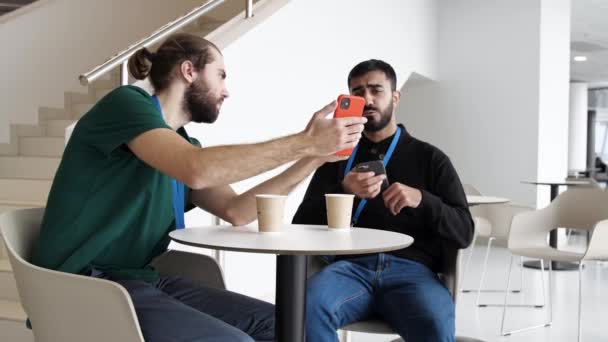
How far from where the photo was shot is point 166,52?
77.2 inches

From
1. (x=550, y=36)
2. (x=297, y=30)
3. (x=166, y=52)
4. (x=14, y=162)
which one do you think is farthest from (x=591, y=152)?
(x=166, y=52)

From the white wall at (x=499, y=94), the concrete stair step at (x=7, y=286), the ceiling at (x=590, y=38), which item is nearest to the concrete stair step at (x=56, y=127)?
the concrete stair step at (x=7, y=286)

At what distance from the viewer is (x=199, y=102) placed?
1978mm

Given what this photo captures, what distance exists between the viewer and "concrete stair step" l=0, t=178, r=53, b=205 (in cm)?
386

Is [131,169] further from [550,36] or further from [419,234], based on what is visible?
[550,36]

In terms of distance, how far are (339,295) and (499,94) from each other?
21.3 ft

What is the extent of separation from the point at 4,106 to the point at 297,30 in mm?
2178

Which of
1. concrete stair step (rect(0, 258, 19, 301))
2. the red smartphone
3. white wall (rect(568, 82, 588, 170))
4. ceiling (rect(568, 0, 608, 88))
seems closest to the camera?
the red smartphone

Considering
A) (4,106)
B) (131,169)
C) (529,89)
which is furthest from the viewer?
(529,89)

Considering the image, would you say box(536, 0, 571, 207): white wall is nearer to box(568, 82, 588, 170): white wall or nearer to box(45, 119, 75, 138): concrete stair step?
box(45, 119, 75, 138): concrete stair step

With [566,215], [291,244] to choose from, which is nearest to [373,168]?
[291,244]

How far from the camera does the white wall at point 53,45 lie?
507 cm

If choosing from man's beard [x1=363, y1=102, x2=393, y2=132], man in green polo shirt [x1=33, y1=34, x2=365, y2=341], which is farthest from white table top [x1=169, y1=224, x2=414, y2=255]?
man's beard [x1=363, y1=102, x2=393, y2=132]

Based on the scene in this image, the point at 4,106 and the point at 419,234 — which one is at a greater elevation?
the point at 4,106
